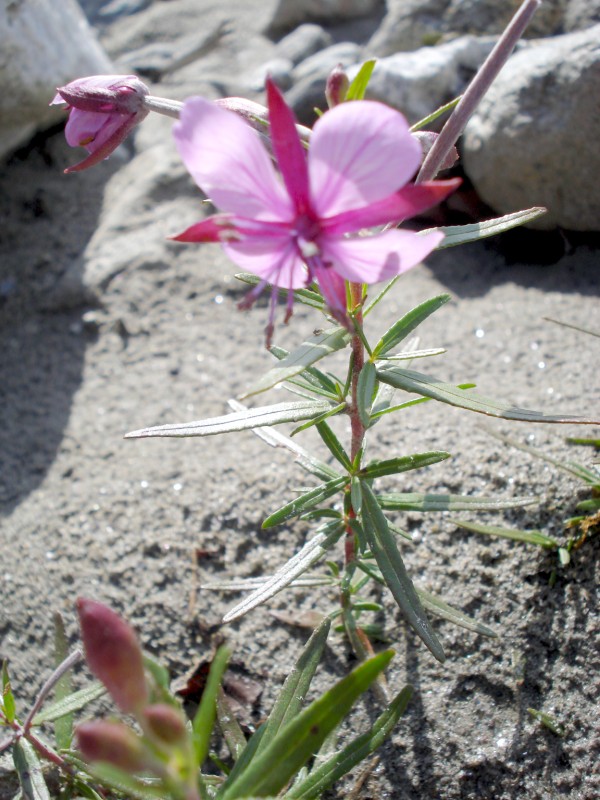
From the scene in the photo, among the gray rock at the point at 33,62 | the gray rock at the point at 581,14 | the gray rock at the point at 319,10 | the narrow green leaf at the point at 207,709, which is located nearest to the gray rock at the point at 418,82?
the gray rock at the point at 581,14

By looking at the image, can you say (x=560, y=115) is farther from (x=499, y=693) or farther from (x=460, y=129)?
(x=499, y=693)

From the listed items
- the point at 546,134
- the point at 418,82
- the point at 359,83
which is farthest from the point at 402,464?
the point at 418,82

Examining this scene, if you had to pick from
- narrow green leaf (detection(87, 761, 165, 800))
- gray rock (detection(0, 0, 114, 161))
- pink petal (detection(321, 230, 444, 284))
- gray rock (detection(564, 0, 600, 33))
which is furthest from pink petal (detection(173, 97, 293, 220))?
gray rock (detection(564, 0, 600, 33))

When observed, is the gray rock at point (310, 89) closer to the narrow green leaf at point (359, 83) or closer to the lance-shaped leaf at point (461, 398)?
the narrow green leaf at point (359, 83)

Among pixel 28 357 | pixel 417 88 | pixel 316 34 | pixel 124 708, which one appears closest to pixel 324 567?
Result: pixel 124 708

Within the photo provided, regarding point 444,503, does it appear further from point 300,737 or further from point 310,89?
point 310,89

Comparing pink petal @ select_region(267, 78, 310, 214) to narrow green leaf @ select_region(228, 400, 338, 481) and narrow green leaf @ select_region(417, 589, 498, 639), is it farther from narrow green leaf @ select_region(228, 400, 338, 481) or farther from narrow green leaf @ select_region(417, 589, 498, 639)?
narrow green leaf @ select_region(417, 589, 498, 639)
